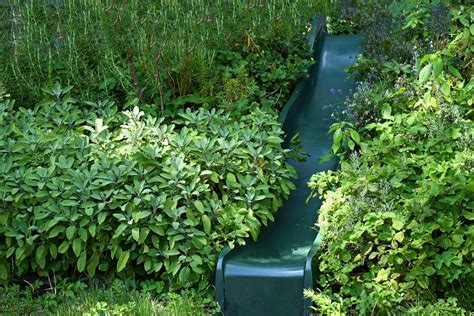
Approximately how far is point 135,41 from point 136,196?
7.71 ft

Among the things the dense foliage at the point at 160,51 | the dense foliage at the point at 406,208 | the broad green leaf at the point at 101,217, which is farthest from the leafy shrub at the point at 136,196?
the dense foliage at the point at 160,51

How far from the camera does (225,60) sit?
23.8ft

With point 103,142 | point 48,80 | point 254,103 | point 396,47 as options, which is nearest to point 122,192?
point 103,142

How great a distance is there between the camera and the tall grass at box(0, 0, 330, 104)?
22.1 feet

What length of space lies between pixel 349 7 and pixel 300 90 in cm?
218

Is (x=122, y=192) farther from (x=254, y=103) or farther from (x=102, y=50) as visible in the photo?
(x=102, y=50)

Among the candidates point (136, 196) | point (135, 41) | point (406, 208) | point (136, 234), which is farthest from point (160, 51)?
point (406, 208)

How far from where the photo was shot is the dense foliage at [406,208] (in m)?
4.71

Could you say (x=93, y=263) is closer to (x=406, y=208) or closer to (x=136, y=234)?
(x=136, y=234)

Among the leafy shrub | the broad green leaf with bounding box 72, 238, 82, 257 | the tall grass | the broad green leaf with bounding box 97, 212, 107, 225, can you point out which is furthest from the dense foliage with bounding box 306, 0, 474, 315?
the tall grass

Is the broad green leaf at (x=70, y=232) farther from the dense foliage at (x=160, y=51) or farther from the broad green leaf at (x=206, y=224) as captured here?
the dense foliage at (x=160, y=51)

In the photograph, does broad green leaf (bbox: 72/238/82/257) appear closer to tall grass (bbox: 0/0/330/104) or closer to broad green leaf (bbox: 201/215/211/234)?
broad green leaf (bbox: 201/215/211/234)

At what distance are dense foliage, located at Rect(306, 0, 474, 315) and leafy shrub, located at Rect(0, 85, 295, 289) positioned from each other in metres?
0.52

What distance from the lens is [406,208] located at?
16.0ft
